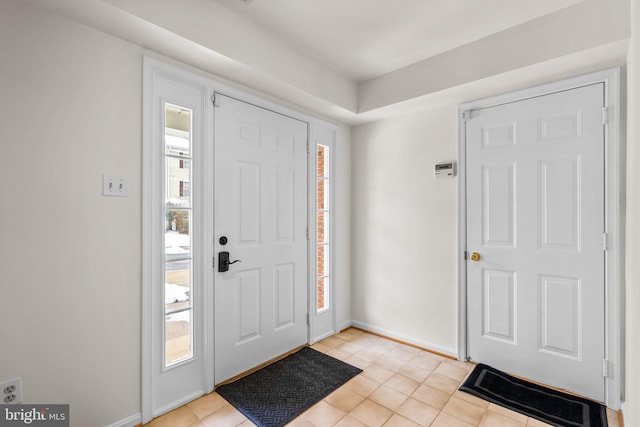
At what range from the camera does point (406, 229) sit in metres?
3.10

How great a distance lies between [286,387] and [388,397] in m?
0.75

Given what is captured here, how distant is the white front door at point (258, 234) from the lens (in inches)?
92.3

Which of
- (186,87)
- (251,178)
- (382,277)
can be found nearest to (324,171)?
(251,178)

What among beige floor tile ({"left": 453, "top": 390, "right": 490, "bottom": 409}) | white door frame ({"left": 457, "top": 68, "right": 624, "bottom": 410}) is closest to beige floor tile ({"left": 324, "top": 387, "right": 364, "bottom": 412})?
beige floor tile ({"left": 453, "top": 390, "right": 490, "bottom": 409})

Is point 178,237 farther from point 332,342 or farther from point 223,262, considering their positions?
point 332,342

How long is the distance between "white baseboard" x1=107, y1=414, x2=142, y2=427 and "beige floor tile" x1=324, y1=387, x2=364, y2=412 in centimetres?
118

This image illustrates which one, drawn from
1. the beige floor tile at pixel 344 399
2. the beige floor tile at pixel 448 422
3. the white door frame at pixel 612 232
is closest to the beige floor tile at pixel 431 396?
the beige floor tile at pixel 448 422

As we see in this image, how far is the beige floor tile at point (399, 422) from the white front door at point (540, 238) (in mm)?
1055

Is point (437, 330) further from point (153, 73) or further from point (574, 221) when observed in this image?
point (153, 73)

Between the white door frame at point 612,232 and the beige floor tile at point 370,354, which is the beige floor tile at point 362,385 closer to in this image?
the beige floor tile at point 370,354

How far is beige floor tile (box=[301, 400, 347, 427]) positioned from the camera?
1945 millimetres

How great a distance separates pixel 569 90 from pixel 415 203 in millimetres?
1419

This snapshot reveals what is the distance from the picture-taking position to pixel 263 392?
223 centimetres

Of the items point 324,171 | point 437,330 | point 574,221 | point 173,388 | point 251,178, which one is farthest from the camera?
point 324,171
